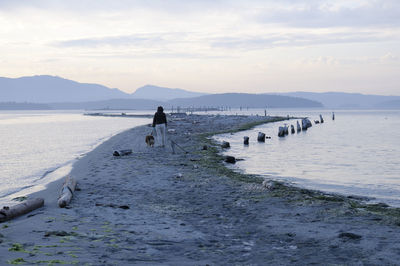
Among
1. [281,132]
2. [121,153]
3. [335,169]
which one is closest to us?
[335,169]

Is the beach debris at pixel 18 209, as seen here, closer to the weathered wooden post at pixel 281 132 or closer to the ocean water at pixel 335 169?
the ocean water at pixel 335 169

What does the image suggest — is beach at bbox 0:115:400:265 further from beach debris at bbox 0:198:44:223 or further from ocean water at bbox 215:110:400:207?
ocean water at bbox 215:110:400:207

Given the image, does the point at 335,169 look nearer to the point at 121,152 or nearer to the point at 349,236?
the point at 121,152

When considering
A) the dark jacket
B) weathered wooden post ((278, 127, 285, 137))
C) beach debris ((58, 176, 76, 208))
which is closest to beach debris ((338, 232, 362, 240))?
beach debris ((58, 176, 76, 208))

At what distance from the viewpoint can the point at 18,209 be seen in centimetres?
888

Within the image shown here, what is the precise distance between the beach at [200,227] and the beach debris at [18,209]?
157 mm

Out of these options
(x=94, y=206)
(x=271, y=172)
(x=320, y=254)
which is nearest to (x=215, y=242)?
(x=320, y=254)

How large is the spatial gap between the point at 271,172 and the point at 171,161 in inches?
201

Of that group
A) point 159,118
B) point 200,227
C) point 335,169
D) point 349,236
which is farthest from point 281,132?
point 349,236

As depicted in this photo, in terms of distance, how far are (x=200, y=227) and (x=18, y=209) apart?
4444 millimetres

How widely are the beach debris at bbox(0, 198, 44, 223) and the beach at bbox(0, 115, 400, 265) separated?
0.16 meters

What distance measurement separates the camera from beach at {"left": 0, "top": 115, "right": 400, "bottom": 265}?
20.7 feet

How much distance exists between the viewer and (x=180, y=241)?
7301 millimetres

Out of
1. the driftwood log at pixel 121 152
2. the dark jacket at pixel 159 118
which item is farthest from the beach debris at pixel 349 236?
the dark jacket at pixel 159 118
